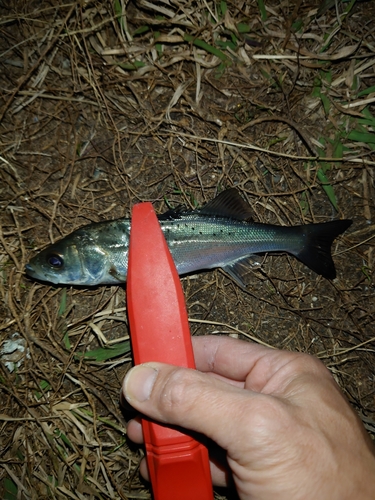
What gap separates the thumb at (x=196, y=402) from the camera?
2.28m

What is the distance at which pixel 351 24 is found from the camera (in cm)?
432

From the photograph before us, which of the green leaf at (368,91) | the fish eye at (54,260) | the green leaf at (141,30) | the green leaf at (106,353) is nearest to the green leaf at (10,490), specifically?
the green leaf at (106,353)

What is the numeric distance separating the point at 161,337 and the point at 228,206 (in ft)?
5.44

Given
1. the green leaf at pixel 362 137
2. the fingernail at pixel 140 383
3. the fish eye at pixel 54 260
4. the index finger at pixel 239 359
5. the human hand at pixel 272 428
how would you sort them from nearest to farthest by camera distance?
1. the human hand at pixel 272 428
2. the fingernail at pixel 140 383
3. the index finger at pixel 239 359
4. the fish eye at pixel 54 260
5. the green leaf at pixel 362 137

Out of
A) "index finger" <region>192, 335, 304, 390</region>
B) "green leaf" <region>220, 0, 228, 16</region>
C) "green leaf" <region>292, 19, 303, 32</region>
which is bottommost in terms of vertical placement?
"index finger" <region>192, 335, 304, 390</region>

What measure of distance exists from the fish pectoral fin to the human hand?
1.38 m

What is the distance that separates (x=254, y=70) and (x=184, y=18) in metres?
0.90

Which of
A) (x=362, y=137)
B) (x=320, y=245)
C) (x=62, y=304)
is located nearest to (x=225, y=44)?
(x=362, y=137)

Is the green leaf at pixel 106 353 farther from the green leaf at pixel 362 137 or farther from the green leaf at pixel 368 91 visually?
the green leaf at pixel 368 91

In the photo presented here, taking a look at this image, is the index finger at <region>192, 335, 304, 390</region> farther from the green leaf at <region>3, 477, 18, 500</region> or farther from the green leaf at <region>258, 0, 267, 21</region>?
the green leaf at <region>258, 0, 267, 21</region>

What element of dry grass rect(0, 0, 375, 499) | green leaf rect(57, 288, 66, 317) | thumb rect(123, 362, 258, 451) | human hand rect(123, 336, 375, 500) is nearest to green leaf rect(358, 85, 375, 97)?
dry grass rect(0, 0, 375, 499)

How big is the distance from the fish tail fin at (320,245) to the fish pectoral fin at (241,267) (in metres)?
0.43

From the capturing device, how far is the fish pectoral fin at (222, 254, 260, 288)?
3.91m

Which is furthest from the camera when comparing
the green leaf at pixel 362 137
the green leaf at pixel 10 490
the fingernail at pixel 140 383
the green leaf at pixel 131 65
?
the green leaf at pixel 362 137
